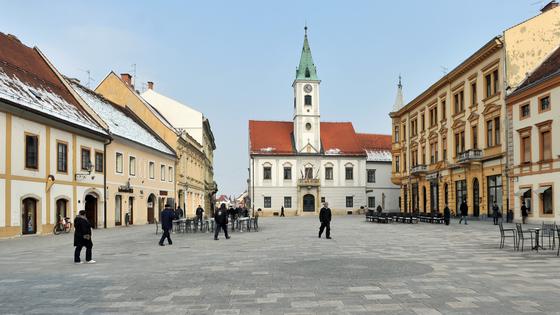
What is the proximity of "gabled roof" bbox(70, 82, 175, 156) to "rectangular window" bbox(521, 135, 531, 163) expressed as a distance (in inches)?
1009

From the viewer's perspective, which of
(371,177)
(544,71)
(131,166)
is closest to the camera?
(544,71)

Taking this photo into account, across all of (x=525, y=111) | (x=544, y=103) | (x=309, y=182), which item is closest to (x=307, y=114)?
(x=309, y=182)

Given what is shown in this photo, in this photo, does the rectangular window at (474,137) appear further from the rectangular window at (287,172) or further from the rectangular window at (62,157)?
the rectangular window at (287,172)

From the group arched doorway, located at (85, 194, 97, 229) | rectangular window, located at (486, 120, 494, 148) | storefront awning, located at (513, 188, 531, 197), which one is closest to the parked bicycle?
arched doorway, located at (85, 194, 97, 229)

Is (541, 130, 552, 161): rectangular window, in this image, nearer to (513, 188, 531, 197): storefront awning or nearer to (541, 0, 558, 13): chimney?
(513, 188, 531, 197): storefront awning

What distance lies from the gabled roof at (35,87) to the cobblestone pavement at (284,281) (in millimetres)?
9606

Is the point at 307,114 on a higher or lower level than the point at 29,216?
higher

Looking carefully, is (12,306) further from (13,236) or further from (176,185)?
Answer: (176,185)

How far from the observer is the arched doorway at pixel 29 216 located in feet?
81.7

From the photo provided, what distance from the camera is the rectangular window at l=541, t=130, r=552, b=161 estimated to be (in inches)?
1272

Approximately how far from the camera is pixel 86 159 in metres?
31.3

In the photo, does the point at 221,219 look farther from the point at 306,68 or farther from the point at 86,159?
the point at 306,68

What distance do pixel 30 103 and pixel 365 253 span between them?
17033 millimetres

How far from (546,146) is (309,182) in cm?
4379
